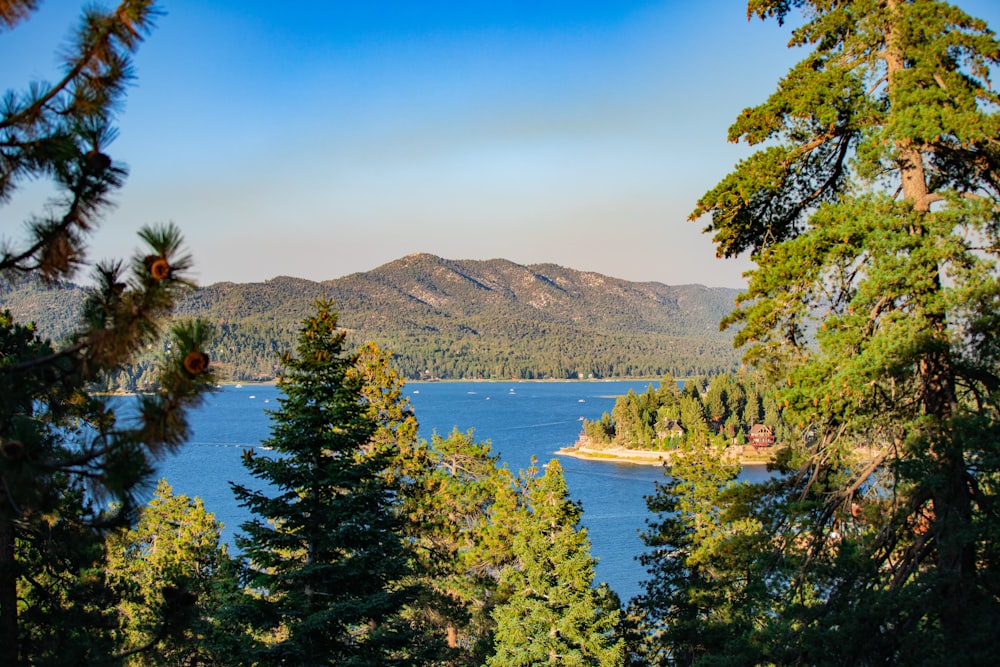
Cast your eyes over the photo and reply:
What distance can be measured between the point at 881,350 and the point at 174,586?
5.69 meters

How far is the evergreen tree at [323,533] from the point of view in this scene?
9.95m

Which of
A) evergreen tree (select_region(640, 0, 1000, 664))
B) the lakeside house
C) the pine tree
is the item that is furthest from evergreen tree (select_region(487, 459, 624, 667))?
the lakeside house

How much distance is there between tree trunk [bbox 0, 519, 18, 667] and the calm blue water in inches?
52.9

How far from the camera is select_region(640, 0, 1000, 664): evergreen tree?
252 inches

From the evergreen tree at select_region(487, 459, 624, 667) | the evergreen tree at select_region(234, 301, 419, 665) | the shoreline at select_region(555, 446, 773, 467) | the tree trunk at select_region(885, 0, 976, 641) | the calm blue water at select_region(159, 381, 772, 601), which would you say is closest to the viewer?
the tree trunk at select_region(885, 0, 976, 641)

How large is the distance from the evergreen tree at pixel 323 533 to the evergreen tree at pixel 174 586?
67cm

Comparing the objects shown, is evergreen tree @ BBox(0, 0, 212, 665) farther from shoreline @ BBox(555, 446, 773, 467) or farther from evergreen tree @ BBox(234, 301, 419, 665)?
shoreline @ BBox(555, 446, 773, 467)

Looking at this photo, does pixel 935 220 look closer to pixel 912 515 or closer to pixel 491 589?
pixel 912 515

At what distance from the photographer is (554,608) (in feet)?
49.9

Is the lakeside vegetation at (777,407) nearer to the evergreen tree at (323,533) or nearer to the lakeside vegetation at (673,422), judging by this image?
the evergreen tree at (323,533)

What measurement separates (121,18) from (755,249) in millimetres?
6301

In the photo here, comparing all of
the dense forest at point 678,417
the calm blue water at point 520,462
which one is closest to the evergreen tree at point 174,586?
the calm blue water at point 520,462

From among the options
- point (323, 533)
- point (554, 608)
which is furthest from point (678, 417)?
point (323, 533)

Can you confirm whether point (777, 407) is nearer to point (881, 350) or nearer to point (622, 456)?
point (881, 350)
